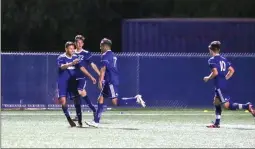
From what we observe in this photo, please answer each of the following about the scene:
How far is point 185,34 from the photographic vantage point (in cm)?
2634

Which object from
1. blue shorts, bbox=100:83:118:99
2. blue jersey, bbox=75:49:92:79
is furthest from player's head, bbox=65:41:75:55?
blue shorts, bbox=100:83:118:99

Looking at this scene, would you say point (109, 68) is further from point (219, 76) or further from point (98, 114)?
point (219, 76)

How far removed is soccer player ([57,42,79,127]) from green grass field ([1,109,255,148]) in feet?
1.68

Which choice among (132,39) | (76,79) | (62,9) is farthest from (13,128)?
(62,9)

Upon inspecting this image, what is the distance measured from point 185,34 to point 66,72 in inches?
431

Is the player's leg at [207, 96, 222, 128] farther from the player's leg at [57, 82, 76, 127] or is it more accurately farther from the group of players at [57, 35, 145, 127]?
the player's leg at [57, 82, 76, 127]

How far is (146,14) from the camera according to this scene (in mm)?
31969

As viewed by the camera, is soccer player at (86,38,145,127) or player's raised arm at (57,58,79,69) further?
soccer player at (86,38,145,127)

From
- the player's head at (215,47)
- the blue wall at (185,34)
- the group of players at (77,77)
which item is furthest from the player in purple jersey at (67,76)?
the blue wall at (185,34)

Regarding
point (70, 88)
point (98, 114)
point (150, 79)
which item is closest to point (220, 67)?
point (98, 114)

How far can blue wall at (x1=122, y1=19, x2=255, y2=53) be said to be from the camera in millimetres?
26312

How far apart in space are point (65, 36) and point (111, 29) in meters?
2.08

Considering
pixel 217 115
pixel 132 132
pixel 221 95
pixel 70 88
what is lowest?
pixel 132 132

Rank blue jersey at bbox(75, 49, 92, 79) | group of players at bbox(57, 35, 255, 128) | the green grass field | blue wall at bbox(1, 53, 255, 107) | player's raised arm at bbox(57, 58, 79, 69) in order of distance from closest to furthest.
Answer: the green grass field → player's raised arm at bbox(57, 58, 79, 69) → group of players at bbox(57, 35, 255, 128) → blue jersey at bbox(75, 49, 92, 79) → blue wall at bbox(1, 53, 255, 107)
